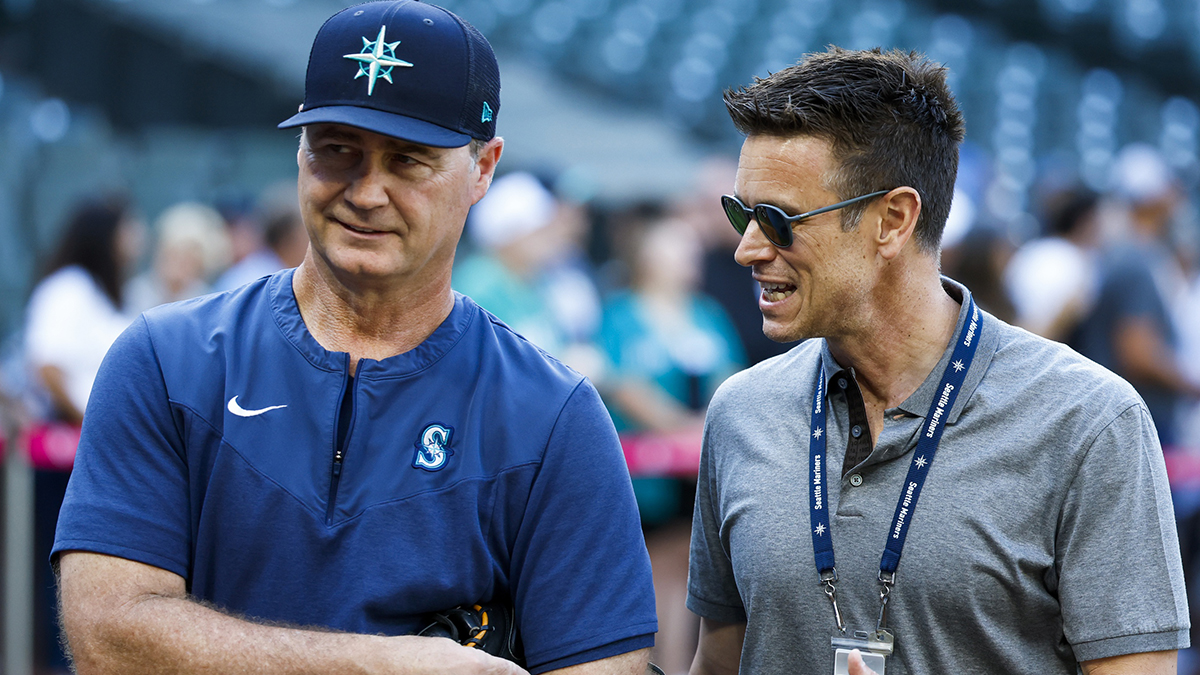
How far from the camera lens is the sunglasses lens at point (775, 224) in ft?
7.16

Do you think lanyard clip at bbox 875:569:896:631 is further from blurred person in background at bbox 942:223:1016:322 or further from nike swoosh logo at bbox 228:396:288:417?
blurred person in background at bbox 942:223:1016:322

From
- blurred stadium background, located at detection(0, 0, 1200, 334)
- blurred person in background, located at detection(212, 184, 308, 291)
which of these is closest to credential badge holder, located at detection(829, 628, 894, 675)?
blurred person in background, located at detection(212, 184, 308, 291)

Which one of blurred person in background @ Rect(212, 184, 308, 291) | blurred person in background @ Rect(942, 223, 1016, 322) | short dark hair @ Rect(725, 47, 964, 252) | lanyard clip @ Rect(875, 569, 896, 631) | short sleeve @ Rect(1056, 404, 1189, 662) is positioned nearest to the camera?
short sleeve @ Rect(1056, 404, 1189, 662)

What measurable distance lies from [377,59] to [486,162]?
27 cm

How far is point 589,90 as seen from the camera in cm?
1522

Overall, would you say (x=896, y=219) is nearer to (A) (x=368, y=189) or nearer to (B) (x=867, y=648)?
(B) (x=867, y=648)

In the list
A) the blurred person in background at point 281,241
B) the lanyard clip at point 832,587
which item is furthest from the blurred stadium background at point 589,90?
the lanyard clip at point 832,587

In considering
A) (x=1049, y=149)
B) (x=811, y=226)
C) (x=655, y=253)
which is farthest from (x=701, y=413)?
(x=1049, y=149)

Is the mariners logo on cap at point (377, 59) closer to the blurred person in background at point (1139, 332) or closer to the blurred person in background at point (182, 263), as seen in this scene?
the blurred person in background at point (182, 263)

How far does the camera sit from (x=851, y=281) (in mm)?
2229

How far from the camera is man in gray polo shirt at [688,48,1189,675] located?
79.7 inches

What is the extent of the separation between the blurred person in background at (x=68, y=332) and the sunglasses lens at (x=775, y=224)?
3.84m

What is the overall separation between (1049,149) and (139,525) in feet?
52.9

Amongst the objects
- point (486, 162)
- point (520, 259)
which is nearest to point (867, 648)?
point (486, 162)
